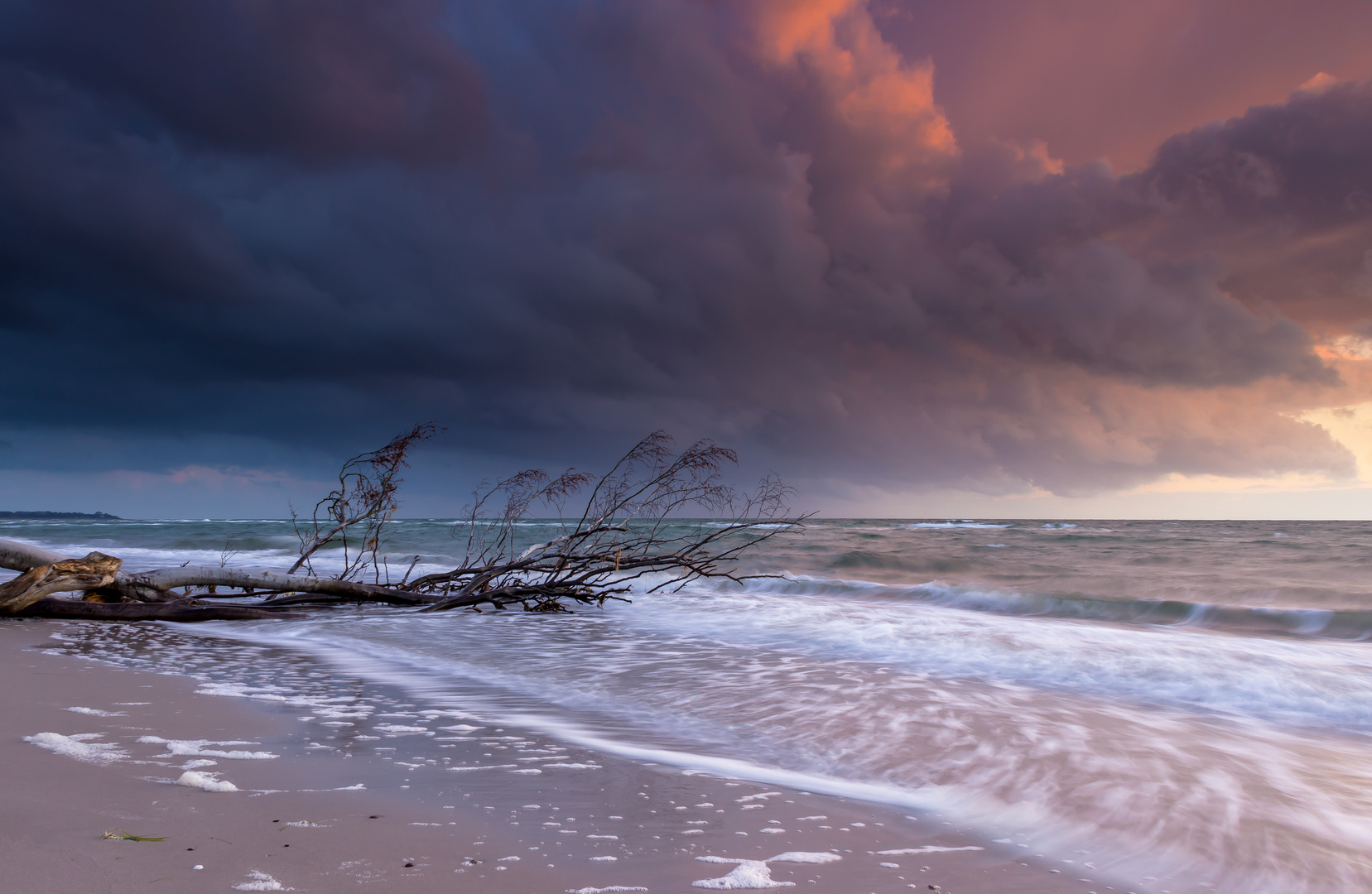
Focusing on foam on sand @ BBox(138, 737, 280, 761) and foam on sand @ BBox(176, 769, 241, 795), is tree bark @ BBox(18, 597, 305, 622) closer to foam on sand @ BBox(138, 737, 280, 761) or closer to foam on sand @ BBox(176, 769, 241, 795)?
foam on sand @ BBox(138, 737, 280, 761)

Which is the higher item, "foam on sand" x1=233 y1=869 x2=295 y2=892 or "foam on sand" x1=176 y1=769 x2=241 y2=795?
"foam on sand" x1=176 y1=769 x2=241 y2=795

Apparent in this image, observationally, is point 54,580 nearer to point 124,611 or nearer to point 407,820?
point 124,611

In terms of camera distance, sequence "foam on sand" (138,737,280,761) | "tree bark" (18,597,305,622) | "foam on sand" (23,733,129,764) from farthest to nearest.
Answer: "tree bark" (18,597,305,622) → "foam on sand" (138,737,280,761) → "foam on sand" (23,733,129,764)

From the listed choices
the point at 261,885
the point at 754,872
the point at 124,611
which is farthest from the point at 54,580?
the point at 754,872

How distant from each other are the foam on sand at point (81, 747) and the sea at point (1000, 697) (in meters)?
1.57

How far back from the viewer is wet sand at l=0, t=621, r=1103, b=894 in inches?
67.2

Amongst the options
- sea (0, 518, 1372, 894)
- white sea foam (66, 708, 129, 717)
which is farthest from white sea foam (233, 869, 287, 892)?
white sea foam (66, 708, 129, 717)

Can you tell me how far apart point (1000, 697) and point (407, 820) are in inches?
159

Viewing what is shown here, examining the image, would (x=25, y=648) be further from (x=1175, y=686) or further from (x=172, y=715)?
(x=1175, y=686)

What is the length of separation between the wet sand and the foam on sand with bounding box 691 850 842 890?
11 millimetres

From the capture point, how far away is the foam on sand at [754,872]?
176 centimetres

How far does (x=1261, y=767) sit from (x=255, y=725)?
4.96 meters

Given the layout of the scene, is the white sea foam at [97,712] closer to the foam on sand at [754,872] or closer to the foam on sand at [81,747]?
the foam on sand at [81,747]

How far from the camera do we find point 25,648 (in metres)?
4.68
